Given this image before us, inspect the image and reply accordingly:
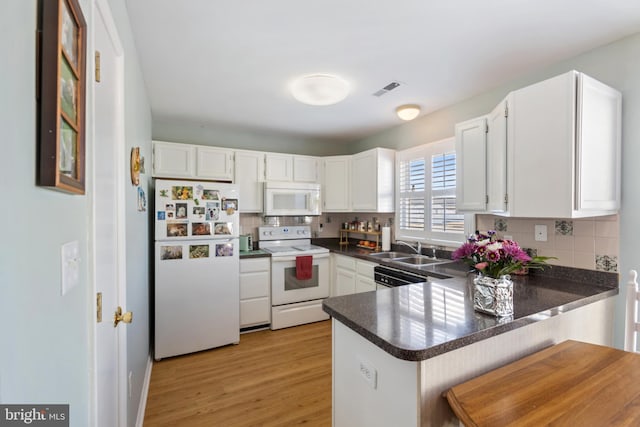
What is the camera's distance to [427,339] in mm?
1094

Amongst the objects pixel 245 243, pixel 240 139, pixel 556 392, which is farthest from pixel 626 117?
pixel 240 139

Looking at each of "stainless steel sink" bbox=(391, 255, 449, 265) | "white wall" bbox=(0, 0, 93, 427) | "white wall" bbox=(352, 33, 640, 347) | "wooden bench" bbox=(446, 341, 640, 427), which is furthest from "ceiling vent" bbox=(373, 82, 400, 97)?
"white wall" bbox=(0, 0, 93, 427)

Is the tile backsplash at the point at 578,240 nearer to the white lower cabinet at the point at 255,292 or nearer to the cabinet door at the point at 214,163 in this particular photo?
the white lower cabinet at the point at 255,292

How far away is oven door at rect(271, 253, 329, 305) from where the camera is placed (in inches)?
136

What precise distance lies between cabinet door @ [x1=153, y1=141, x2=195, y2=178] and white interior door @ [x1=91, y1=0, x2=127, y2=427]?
6.39 ft

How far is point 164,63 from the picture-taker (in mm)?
2178

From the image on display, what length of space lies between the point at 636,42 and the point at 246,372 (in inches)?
142

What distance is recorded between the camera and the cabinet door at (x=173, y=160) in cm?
322

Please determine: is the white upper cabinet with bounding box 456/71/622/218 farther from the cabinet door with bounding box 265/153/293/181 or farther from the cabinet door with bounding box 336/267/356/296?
the cabinet door with bounding box 265/153/293/181

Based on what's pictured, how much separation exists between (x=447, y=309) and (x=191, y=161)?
3075 mm

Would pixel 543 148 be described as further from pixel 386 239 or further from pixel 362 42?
pixel 386 239

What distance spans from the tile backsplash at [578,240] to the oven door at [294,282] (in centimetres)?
214

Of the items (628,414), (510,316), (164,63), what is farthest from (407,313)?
(164,63)

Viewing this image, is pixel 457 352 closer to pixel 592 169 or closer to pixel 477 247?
pixel 477 247
